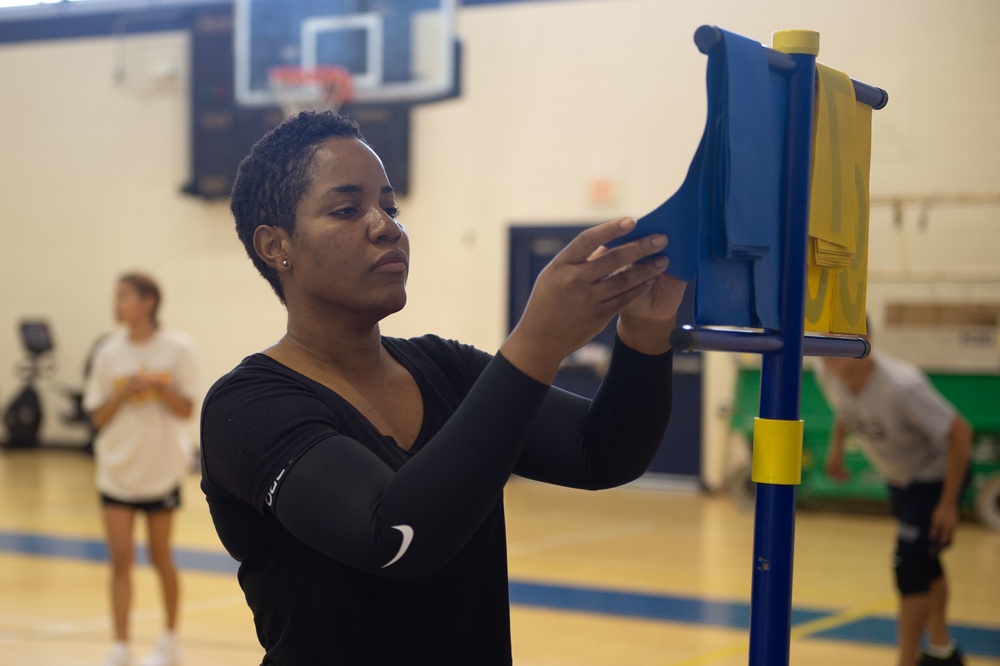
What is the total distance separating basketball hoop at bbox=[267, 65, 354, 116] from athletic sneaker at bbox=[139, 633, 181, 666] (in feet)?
20.0

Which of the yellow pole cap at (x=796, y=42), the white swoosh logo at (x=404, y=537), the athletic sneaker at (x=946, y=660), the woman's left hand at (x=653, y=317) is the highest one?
the yellow pole cap at (x=796, y=42)

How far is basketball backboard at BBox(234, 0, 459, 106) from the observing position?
9.85m

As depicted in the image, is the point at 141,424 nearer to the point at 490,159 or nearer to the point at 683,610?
the point at 683,610

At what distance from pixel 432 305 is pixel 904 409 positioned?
280 inches

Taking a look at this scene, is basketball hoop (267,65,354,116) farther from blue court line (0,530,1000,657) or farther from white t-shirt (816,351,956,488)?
white t-shirt (816,351,956,488)

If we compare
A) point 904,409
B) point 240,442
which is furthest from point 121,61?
point 240,442

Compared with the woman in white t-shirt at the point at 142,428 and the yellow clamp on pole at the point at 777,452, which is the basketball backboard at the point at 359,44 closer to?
the woman in white t-shirt at the point at 142,428

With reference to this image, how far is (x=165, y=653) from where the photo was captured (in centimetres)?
475

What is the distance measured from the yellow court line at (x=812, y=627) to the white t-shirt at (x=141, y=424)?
7.85 ft

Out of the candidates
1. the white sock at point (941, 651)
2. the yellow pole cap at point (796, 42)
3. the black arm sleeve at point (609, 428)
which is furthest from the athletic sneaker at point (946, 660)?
the yellow pole cap at point (796, 42)

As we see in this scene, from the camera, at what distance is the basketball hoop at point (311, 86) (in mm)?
10109

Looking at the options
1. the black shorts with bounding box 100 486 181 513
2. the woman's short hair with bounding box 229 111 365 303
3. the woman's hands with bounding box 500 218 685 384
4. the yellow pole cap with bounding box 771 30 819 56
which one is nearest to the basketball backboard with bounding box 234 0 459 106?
the black shorts with bounding box 100 486 181 513

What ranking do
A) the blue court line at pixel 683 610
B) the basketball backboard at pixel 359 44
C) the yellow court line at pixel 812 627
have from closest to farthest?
1. the yellow court line at pixel 812 627
2. the blue court line at pixel 683 610
3. the basketball backboard at pixel 359 44

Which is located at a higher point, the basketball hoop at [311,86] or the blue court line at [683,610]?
the basketball hoop at [311,86]
